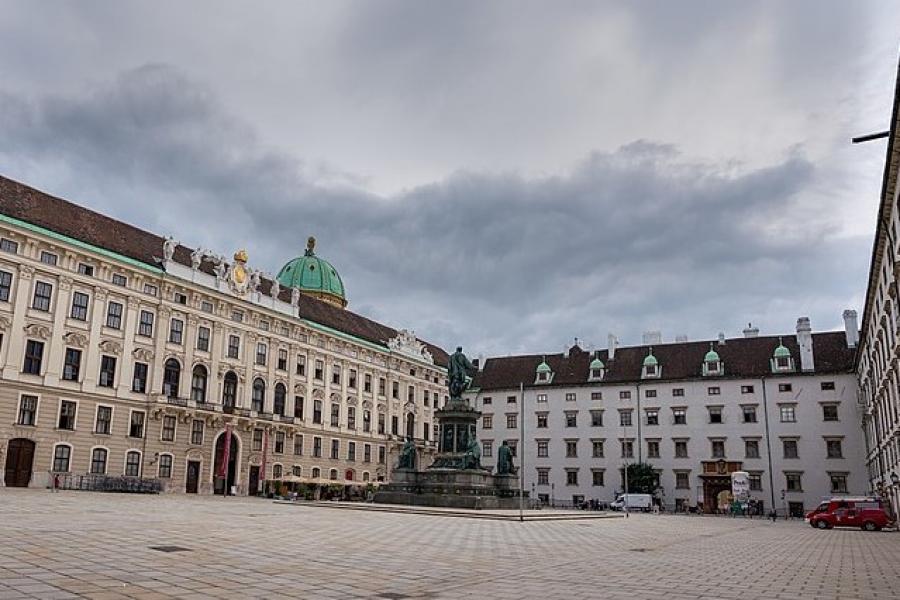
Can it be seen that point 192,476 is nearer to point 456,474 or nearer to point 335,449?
point 335,449

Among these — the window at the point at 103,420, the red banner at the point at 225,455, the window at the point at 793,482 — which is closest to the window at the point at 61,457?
the window at the point at 103,420

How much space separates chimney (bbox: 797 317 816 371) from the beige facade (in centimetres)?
4318

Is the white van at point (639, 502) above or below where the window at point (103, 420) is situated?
below

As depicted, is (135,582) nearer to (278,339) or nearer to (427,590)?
(427,590)

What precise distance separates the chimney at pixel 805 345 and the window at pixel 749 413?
6.17m

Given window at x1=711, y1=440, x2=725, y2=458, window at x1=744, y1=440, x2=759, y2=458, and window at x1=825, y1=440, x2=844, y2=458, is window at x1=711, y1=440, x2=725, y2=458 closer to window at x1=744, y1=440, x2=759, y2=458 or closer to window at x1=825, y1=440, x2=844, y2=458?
window at x1=744, y1=440, x2=759, y2=458

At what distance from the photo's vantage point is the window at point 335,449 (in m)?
70.8

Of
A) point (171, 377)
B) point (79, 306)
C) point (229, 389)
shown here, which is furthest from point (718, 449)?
point (79, 306)

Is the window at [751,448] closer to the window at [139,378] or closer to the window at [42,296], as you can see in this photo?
the window at [139,378]

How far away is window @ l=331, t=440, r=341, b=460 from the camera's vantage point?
232 ft

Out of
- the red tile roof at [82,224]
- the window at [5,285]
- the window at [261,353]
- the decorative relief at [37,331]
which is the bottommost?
the decorative relief at [37,331]

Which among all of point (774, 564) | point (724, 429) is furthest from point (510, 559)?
point (724, 429)

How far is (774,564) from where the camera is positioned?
675 inches

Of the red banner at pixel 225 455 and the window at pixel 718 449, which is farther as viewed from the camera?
the window at pixel 718 449
